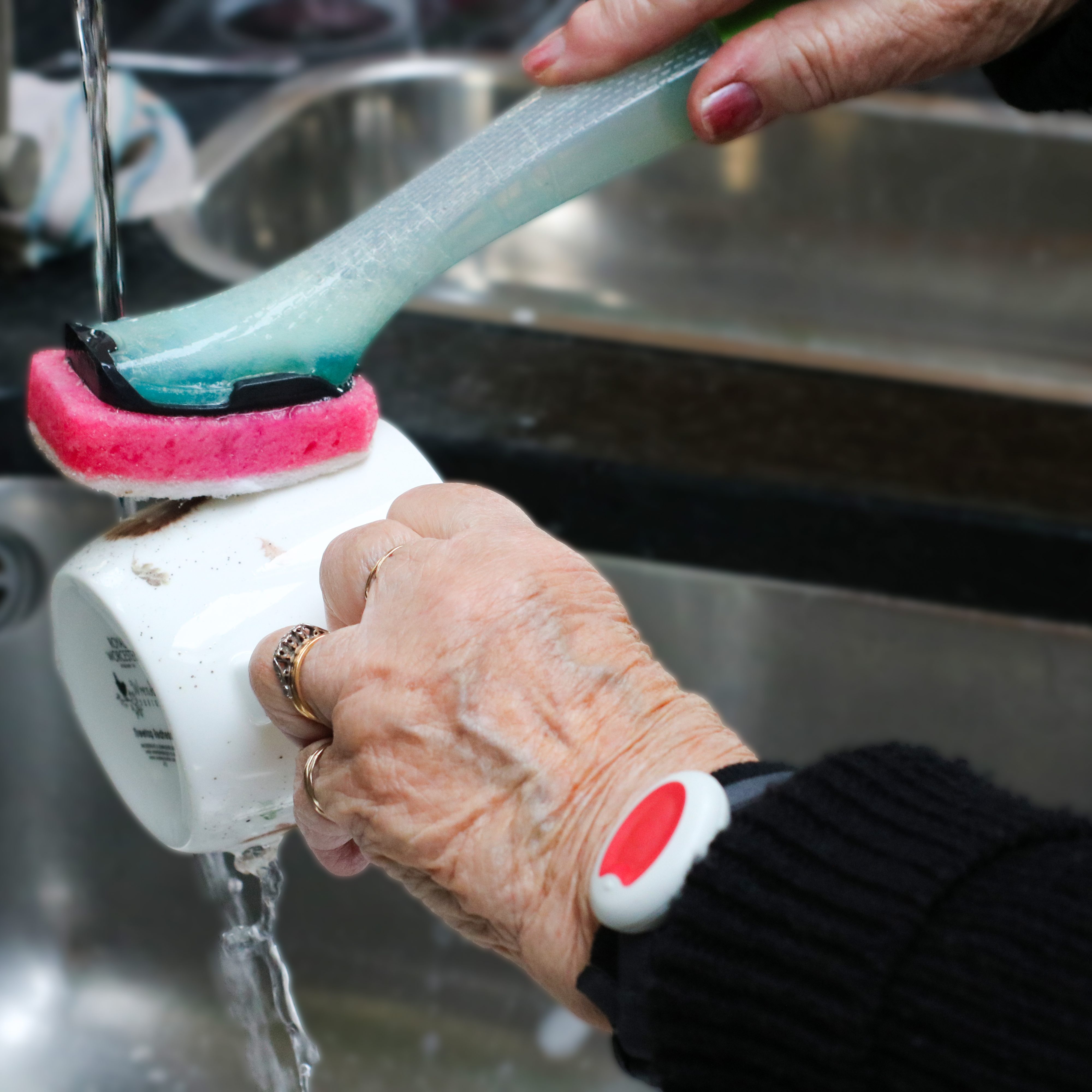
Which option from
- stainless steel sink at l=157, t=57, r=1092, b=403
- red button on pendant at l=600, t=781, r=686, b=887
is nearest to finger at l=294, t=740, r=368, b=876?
red button on pendant at l=600, t=781, r=686, b=887

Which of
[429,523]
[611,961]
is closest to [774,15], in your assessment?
[429,523]

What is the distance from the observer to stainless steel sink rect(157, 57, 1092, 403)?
1246 mm

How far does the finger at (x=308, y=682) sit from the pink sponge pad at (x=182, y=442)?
0.06 meters

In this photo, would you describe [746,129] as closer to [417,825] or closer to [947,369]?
[417,825]

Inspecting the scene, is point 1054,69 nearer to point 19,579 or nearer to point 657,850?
point 657,850

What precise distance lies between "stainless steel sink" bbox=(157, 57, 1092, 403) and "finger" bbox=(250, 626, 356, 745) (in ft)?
2.78

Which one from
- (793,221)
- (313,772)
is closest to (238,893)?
(313,772)

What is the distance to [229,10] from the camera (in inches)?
54.0

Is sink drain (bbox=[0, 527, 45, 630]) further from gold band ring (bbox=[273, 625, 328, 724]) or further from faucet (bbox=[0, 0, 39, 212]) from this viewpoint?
gold band ring (bbox=[273, 625, 328, 724])

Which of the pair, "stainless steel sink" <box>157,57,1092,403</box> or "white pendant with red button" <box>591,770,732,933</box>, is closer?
"white pendant with red button" <box>591,770,732,933</box>

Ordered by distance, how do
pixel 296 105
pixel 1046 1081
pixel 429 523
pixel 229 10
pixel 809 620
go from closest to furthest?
pixel 1046 1081
pixel 429 523
pixel 809 620
pixel 296 105
pixel 229 10

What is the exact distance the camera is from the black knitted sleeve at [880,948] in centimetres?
32

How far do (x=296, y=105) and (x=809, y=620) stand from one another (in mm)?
768

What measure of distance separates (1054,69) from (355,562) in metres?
0.37
